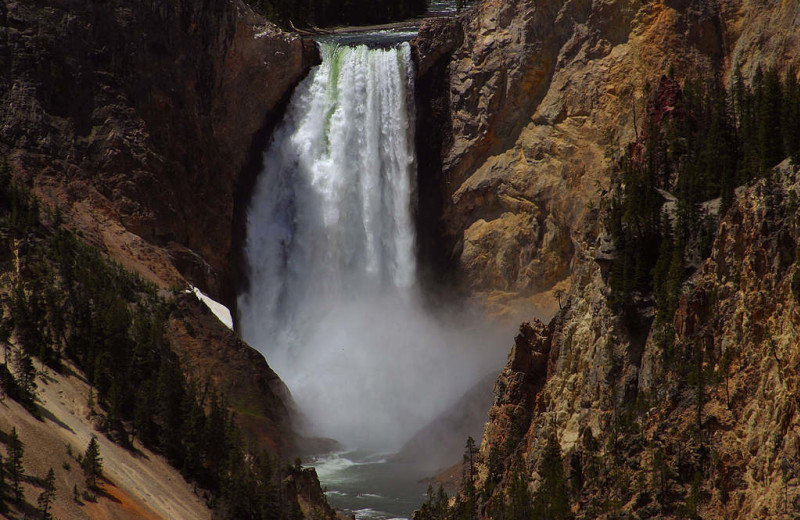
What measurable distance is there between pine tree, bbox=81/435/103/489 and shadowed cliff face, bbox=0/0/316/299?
21.4 metres

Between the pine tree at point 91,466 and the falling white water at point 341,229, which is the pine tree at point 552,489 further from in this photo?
the falling white water at point 341,229

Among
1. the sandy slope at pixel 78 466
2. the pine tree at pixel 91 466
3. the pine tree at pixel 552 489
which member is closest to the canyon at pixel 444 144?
the pine tree at pixel 552 489

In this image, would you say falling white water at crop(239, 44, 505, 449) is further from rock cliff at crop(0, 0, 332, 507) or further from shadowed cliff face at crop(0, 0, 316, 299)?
shadowed cliff face at crop(0, 0, 316, 299)

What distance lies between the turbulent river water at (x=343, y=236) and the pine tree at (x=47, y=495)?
115 ft

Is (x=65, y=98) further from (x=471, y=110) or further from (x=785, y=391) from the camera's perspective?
(x=785, y=391)

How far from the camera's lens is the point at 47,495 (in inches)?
1844

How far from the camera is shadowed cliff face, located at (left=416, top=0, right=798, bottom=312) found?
71188 mm

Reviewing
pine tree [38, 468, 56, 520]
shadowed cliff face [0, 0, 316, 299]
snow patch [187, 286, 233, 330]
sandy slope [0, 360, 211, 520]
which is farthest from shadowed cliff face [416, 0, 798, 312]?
pine tree [38, 468, 56, 520]

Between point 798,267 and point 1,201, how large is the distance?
49.0 metres

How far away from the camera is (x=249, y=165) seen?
87.3m

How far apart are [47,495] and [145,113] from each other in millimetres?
38559

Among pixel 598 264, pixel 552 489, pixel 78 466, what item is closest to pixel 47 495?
pixel 78 466

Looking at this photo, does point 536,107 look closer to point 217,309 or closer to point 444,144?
point 444,144

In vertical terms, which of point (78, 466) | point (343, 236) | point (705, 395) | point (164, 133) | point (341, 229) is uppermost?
point (164, 133)
